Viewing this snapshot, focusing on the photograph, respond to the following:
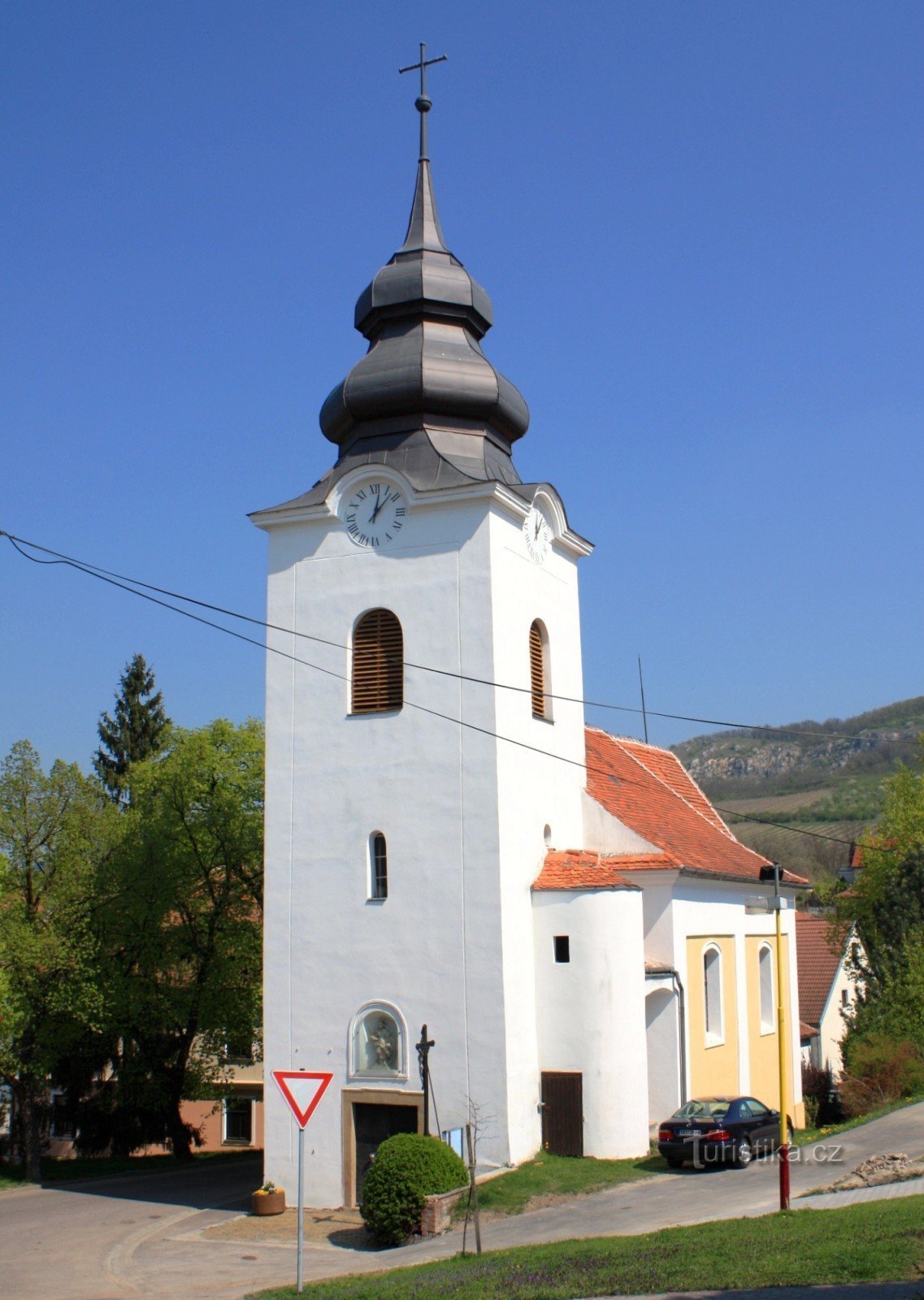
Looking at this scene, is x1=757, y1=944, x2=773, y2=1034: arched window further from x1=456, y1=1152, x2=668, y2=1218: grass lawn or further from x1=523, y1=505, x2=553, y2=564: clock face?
x1=523, y1=505, x2=553, y2=564: clock face

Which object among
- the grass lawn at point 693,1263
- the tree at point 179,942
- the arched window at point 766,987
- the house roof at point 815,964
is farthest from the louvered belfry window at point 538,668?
the house roof at point 815,964

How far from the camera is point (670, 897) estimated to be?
25.0 meters

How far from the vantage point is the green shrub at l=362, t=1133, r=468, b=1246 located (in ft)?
61.3

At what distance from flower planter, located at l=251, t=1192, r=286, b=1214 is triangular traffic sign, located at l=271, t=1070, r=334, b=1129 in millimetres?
7479

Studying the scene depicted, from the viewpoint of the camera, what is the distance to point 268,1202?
2145 cm

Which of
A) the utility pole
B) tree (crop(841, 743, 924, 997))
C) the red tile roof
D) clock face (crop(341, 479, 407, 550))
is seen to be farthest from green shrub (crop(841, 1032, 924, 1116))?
clock face (crop(341, 479, 407, 550))

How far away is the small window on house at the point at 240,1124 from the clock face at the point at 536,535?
81.5 feet

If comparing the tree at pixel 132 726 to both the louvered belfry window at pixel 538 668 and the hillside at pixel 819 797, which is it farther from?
the hillside at pixel 819 797

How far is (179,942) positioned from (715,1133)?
49.1 ft

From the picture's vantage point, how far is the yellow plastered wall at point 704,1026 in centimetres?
2536

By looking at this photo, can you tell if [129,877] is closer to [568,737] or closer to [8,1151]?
[8,1151]

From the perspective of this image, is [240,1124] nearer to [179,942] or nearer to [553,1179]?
[179,942]

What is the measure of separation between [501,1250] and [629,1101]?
245 inches

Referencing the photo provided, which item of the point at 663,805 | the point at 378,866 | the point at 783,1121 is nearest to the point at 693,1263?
the point at 783,1121
